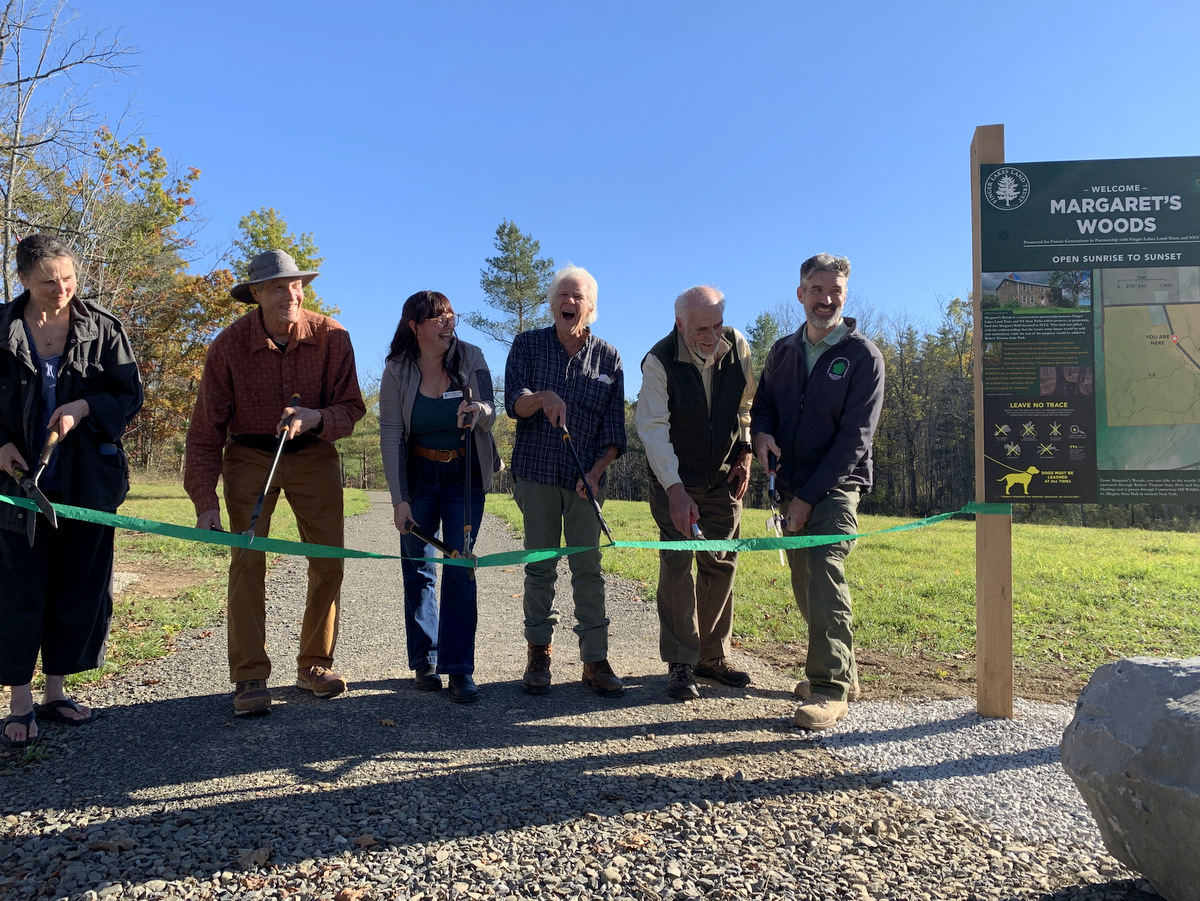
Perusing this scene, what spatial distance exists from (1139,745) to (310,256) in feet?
100.0

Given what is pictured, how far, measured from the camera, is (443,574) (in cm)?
464

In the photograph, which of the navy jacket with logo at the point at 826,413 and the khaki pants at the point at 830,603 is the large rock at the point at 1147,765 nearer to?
the khaki pants at the point at 830,603

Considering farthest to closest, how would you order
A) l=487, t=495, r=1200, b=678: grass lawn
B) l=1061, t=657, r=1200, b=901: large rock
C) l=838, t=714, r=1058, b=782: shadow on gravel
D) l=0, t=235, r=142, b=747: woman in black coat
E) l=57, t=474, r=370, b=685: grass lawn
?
l=487, t=495, r=1200, b=678: grass lawn → l=57, t=474, r=370, b=685: grass lawn → l=0, t=235, r=142, b=747: woman in black coat → l=838, t=714, r=1058, b=782: shadow on gravel → l=1061, t=657, r=1200, b=901: large rock

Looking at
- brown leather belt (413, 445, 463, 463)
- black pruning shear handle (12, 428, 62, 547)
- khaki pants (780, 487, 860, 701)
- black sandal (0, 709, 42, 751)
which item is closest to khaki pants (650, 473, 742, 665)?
khaki pants (780, 487, 860, 701)

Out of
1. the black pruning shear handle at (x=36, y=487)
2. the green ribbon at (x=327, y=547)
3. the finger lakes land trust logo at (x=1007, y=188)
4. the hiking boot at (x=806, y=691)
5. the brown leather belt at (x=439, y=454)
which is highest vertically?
the finger lakes land trust logo at (x=1007, y=188)

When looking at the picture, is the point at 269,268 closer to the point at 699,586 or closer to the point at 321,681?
the point at 321,681

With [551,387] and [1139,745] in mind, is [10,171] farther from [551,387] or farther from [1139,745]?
[1139,745]

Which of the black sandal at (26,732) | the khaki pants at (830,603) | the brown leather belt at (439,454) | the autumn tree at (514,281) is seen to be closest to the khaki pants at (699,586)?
the khaki pants at (830,603)

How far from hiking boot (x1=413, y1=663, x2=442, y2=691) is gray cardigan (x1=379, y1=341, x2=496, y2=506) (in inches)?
40.7

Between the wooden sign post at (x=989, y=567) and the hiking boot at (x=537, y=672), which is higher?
the wooden sign post at (x=989, y=567)

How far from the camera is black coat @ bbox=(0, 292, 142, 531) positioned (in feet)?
13.1

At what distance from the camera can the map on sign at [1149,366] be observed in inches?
165

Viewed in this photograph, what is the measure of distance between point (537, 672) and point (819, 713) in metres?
1.64

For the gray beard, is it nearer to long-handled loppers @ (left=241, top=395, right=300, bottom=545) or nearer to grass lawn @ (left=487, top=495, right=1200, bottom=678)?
grass lawn @ (left=487, top=495, right=1200, bottom=678)
